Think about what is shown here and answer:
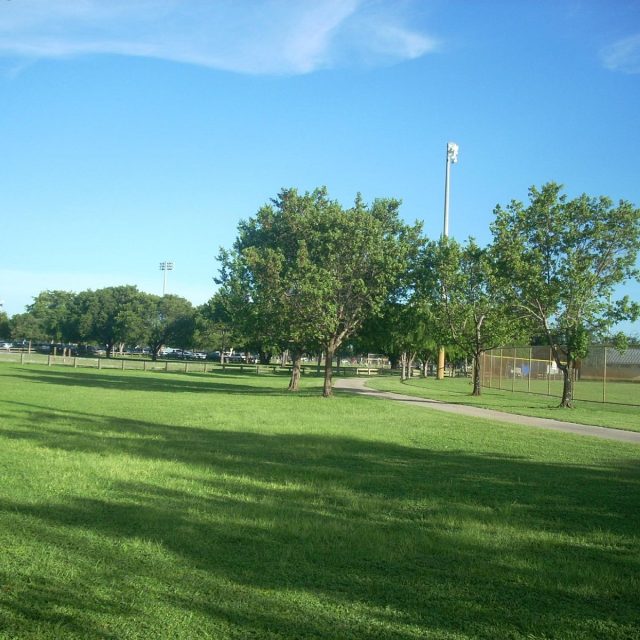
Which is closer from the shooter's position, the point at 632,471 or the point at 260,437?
the point at 632,471

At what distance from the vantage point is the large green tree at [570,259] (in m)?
26.5

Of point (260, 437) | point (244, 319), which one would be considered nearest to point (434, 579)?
point (260, 437)

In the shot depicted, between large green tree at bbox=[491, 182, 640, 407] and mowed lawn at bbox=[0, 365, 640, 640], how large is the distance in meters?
14.4

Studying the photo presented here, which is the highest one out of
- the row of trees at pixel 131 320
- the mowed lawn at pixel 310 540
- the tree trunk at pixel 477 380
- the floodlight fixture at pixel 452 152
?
the floodlight fixture at pixel 452 152

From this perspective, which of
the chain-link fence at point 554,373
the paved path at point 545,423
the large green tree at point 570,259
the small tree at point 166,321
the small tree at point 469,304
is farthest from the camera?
the small tree at point 166,321

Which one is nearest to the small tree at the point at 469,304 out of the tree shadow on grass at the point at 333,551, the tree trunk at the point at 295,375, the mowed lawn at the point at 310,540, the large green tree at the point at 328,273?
the large green tree at the point at 328,273

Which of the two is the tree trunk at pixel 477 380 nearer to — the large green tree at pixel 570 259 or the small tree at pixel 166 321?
the large green tree at pixel 570 259

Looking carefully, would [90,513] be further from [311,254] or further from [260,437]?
[311,254]

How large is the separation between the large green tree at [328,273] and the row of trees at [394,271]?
0.05 meters

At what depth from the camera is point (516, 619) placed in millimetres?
4758

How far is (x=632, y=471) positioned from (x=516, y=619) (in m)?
7.52

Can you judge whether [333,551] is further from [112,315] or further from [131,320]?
[112,315]

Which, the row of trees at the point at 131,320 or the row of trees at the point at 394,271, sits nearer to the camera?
the row of trees at the point at 394,271

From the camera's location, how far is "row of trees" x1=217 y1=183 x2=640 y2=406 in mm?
26859
